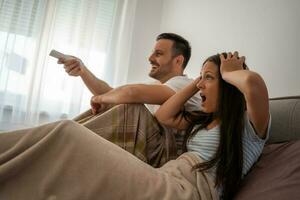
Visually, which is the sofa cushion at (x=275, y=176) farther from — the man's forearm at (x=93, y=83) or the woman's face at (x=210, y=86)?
the man's forearm at (x=93, y=83)

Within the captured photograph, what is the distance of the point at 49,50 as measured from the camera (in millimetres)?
2119

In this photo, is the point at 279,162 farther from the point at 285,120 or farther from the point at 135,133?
the point at 135,133

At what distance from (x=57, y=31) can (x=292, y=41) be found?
167 centimetres

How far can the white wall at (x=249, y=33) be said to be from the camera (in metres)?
1.21

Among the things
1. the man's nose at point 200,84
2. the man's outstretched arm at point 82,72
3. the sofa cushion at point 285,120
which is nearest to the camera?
the sofa cushion at point 285,120

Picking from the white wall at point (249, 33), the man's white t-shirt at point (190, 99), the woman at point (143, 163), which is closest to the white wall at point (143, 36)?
the white wall at point (249, 33)

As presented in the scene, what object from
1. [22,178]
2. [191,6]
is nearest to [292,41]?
[191,6]

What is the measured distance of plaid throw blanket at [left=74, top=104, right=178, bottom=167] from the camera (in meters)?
1.08

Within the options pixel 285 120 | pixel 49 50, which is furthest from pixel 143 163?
pixel 49 50

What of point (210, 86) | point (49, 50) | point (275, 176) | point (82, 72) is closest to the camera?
point (275, 176)

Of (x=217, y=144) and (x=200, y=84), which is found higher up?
(x=200, y=84)

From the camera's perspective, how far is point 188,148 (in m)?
1.03

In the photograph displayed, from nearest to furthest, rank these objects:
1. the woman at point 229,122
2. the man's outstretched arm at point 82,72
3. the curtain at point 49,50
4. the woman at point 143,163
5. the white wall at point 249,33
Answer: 1. the woman at point 143,163
2. the woman at point 229,122
3. the white wall at point 249,33
4. the man's outstretched arm at point 82,72
5. the curtain at point 49,50

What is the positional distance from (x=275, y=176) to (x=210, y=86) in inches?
15.0
